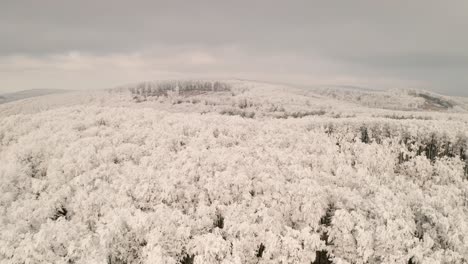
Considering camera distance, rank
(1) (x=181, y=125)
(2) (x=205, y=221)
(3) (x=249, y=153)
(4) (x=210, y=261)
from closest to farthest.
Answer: (4) (x=210, y=261) → (2) (x=205, y=221) → (3) (x=249, y=153) → (1) (x=181, y=125)

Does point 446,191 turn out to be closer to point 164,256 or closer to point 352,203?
point 352,203

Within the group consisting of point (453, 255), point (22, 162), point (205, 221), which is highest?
point (22, 162)

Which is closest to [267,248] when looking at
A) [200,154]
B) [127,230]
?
[127,230]

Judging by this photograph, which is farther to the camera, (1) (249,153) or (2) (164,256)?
(1) (249,153)

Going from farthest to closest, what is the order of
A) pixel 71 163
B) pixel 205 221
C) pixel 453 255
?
1. pixel 71 163
2. pixel 205 221
3. pixel 453 255

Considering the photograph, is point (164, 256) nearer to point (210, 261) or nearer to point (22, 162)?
point (210, 261)

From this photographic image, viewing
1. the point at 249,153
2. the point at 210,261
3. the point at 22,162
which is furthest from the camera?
the point at 249,153

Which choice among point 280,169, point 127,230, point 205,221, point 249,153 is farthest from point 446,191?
point 127,230

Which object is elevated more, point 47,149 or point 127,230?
point 47,149

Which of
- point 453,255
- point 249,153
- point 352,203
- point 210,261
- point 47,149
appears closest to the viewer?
point 210,261
